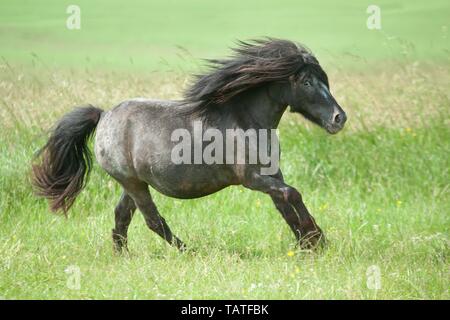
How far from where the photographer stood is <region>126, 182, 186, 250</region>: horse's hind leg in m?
6.31

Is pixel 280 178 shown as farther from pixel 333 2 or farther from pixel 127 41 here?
pixel 333 2

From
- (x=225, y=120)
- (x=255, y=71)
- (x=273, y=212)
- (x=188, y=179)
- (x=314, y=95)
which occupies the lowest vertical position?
(x=273, y=212)

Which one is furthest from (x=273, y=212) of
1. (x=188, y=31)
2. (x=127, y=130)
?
(x=188, y=31)

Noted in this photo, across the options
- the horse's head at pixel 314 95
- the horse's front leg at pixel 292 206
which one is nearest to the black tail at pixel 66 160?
the horse's front leg at pixel 292 206

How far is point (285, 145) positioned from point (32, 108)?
2926mm

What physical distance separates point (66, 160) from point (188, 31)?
989 cm

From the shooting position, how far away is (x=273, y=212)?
7.59 m

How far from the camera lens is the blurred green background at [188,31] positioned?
14.5m

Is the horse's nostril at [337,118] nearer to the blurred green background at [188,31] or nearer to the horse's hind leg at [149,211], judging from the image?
the horse's hind leg at [149,211]

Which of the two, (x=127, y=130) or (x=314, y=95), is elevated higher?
A: (x=314, y=95)

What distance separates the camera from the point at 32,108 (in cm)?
921

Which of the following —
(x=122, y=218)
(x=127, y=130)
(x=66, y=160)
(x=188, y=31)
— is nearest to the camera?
(x=127, y=130)

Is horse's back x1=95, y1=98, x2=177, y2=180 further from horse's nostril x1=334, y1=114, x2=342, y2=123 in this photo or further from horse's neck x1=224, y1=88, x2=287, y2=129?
horse's nostril x1=334, y1=114, x2=342, y2=123

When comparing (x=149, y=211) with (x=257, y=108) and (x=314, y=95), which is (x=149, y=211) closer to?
(x=257, y=108)
